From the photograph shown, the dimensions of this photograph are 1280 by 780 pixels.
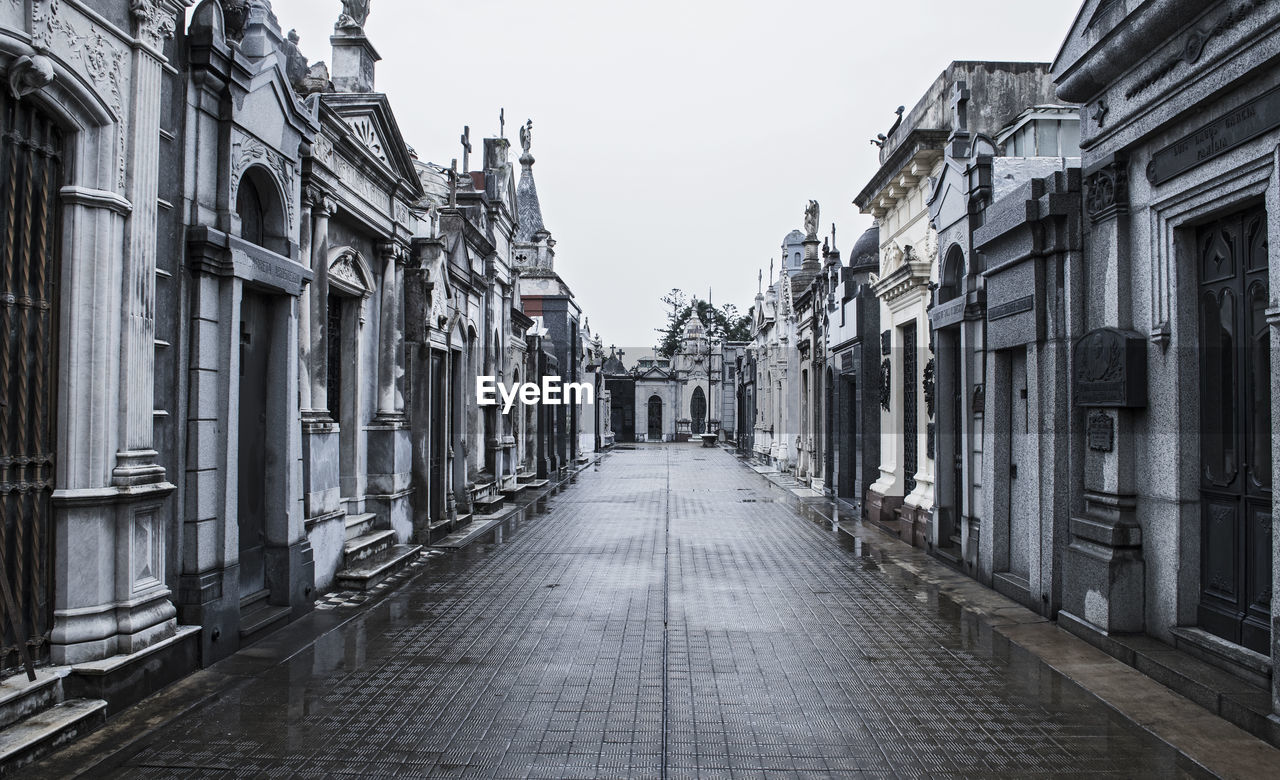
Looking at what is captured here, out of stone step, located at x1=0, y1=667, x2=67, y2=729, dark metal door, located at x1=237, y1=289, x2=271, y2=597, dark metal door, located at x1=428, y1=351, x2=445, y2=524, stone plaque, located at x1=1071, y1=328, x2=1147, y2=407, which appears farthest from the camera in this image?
dark metal door, located at x1=428, y1=351, x2=445, y2=524

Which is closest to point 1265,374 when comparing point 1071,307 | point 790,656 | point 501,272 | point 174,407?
point 1071,307

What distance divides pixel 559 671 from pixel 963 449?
5.76 meters

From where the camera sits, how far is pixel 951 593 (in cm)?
840

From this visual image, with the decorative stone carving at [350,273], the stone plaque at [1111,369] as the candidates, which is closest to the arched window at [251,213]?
the decorative stone carving at [350,273]

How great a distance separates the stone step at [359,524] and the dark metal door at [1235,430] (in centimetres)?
782

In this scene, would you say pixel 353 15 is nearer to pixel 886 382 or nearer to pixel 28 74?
pixel 28 74

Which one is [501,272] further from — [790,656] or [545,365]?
[790,656]

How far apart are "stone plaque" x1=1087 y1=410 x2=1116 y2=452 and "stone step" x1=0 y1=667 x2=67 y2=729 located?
22.9 ft

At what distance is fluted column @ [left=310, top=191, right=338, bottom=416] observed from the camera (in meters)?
8.34

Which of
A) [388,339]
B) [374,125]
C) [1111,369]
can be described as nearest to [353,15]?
[374,125]

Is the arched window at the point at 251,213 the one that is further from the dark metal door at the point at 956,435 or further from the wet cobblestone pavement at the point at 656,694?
the dark metal door at the point at 956,435

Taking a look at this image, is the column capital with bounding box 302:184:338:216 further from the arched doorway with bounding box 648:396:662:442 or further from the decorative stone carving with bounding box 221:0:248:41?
the arched doorway with bounding box 648:396:662:442

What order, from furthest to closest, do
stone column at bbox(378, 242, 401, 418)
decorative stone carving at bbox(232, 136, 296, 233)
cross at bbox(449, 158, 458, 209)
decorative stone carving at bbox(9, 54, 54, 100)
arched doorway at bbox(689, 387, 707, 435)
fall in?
arched doorway at bbox(689, 387, 707, 435), cross at bbox(449, 158, 458, 209), stone column at bbox(378, 242, 401, 418), decorative stone carving at bbox(232, 136, 296, 233), decorative stone carving at bbox(9, 54, 54, 100)

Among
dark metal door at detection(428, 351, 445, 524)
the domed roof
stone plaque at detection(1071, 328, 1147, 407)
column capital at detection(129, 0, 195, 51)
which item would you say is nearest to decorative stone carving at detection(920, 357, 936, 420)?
stone plaque at detection(1071, 328, 1147, 407)
